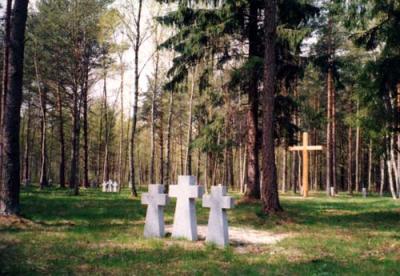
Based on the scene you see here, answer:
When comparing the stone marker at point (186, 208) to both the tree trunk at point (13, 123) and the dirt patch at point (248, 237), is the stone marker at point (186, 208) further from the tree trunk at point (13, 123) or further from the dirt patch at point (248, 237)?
the tree trunk at point (13, 123)

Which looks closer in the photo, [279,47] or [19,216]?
[19,216]

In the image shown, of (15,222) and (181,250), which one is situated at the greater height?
(15,222)

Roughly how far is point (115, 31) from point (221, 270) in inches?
808

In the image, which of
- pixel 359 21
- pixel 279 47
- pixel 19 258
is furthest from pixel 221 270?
pixel 279 47

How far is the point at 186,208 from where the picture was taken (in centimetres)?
980

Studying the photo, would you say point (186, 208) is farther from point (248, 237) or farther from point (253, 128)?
point (253, 128)

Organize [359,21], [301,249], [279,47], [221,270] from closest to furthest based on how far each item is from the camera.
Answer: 1. [221,270]
2. [301,249]
3. [359,21]
4. [279,47]

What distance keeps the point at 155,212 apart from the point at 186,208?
702mm

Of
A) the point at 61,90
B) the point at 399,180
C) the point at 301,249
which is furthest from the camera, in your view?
the point at 61,90

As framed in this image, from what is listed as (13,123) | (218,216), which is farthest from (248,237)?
(13,123)

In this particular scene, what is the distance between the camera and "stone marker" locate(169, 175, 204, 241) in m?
9.69

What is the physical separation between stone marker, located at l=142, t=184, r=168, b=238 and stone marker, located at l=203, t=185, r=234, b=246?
3.50ft

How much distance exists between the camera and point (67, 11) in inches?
1025

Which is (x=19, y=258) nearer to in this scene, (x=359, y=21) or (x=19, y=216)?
(x=19, y=216)
